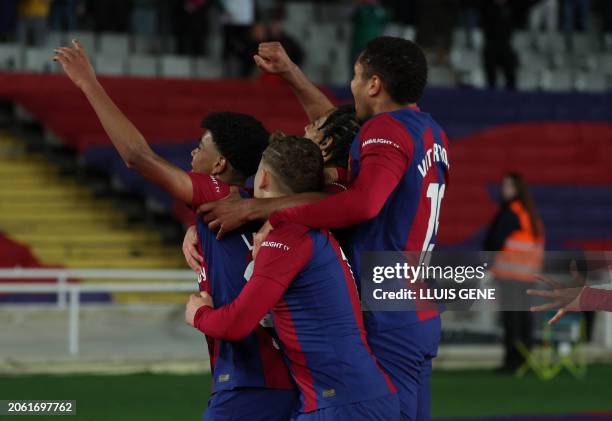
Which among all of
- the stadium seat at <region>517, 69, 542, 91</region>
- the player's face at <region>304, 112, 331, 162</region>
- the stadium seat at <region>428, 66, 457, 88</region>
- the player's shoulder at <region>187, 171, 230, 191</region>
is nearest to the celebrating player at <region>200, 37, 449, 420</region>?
the player's shoulder at <region>187, 171, 230, 191</region>

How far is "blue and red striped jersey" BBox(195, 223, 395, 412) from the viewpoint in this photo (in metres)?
4.65

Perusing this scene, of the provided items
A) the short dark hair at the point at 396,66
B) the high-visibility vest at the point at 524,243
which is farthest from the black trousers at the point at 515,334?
the short dark hair at the point at 396,66

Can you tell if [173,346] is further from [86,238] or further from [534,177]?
[534,177]

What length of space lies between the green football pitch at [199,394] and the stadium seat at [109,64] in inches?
284

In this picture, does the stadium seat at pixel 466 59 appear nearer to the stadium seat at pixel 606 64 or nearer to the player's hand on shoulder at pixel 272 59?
the stadium seat at pixel 606 64

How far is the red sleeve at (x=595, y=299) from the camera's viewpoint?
16.2 ft

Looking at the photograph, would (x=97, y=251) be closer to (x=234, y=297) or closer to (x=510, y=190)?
(x=510, y=190)

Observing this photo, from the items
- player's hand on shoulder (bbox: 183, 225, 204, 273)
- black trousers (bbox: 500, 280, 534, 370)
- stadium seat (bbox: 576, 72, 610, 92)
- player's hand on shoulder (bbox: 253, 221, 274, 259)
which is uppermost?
player's hand on shoulder (bbox: 253, 221, 274, 259)

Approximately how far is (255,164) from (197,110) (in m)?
13.0

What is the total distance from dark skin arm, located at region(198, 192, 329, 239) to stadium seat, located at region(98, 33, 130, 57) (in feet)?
47.0

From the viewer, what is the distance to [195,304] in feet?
16.2

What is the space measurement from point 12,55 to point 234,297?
13732 mm

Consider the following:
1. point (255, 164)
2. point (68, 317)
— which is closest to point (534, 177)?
point (68, 317)

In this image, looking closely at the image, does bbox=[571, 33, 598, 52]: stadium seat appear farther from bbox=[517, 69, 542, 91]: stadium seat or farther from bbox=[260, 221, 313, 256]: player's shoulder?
bbox=[260, 221, 313, 256]: player's shoulder
